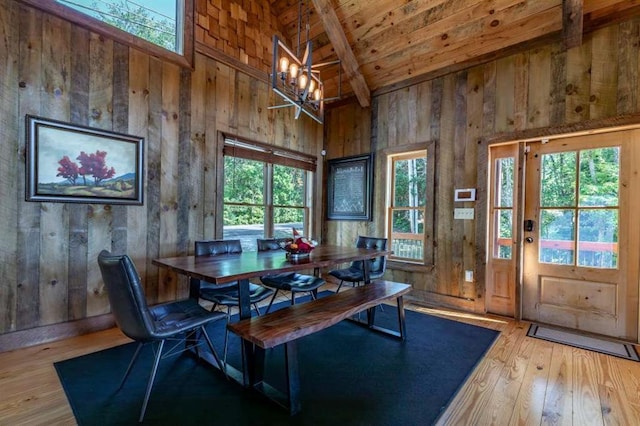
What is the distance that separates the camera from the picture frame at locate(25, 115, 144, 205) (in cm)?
252

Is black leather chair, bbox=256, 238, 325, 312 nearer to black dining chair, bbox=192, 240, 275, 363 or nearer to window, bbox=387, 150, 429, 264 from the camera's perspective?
black dining chair, bbox=192, 240, 275, 363

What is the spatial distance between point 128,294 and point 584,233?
12.9 ft

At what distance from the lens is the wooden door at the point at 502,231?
3389 millimetres

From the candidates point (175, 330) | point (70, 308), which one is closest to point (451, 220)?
point (175, 330)

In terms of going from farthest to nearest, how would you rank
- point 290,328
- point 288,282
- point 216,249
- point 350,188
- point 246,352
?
1. point 350,188
2. point 288,282
3. point 216,249
4. point 246,352
5. point 290,328

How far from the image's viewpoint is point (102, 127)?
285 cm

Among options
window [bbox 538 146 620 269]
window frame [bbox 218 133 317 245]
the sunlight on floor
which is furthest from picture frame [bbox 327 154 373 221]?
window [bbox 538 146 620 269]

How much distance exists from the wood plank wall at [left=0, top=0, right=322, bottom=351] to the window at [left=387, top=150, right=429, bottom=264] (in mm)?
2337

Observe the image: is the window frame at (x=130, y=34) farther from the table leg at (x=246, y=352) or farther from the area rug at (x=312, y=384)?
the area rug at (x=312, y=384)

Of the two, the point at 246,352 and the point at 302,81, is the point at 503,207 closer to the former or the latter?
the point at 302,81

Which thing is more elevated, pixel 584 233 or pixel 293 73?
pixel 293 73

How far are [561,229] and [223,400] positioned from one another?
3.48 meters

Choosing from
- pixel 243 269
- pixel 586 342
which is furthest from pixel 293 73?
pixel 586 342

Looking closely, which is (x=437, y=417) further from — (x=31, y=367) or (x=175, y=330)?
(x=31, y=367)
